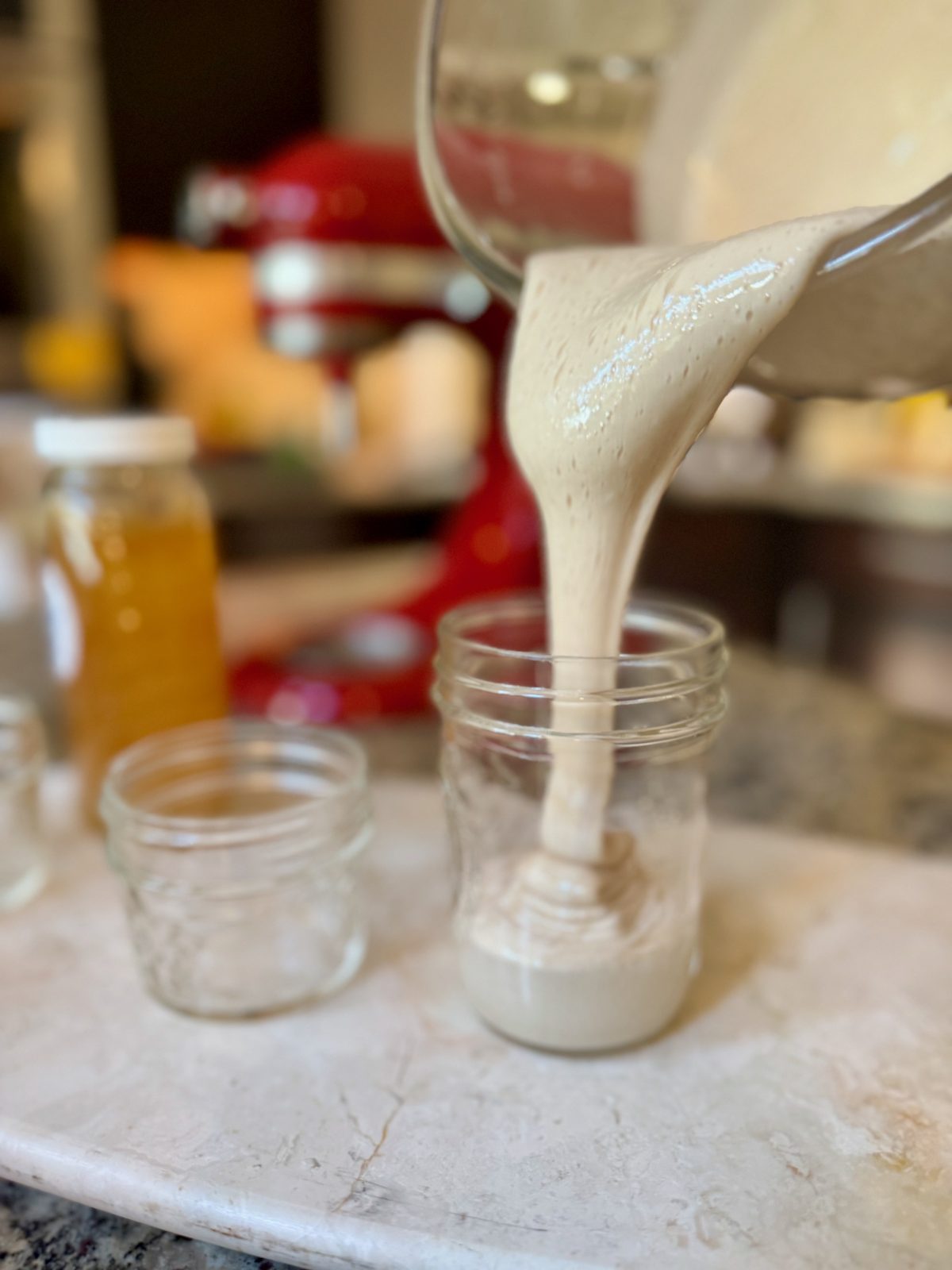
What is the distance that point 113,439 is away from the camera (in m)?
0.53

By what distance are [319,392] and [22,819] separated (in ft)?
6.17

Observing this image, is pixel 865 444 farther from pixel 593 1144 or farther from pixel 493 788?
pixel 593 1144

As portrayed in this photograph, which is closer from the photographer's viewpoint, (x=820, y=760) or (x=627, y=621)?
(x=627, y=621)

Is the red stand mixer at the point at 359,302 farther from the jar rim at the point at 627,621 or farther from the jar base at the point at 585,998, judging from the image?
the jar base at the point at 585,998

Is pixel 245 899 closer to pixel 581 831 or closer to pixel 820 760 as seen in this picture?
pixel 581 831

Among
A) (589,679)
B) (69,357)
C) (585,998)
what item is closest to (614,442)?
(589,679)

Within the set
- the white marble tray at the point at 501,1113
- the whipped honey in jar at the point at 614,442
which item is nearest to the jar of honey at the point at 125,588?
the white marble tray at the point at 501,1113

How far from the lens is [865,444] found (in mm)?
1713

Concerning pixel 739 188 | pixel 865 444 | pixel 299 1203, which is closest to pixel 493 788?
pixel 299 1203

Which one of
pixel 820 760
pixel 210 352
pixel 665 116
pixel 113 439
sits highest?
pixel 665 116

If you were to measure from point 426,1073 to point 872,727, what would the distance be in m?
0.49

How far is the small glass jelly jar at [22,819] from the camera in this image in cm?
51

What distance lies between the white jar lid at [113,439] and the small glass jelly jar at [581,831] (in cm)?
20

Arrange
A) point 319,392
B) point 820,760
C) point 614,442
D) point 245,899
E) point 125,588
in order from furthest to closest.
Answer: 1. point 319,392
2. point 820,760
3. point 125,588
4. point 245,899
5. point 614,442
